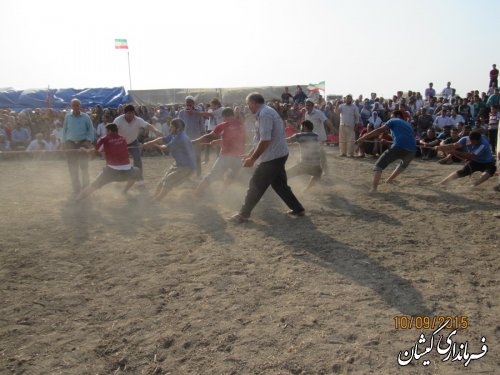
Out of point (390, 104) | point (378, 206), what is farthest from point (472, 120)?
point (378, 206)

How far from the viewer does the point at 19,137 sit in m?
17.1

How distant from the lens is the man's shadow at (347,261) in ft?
14.4

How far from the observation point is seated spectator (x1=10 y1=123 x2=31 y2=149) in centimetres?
1698

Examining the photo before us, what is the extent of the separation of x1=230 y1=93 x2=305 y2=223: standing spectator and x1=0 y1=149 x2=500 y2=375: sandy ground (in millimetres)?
402

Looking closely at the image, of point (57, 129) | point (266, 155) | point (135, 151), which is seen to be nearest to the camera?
point (266, 155)

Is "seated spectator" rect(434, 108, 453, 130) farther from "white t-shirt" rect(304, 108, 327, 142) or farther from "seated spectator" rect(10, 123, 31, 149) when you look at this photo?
"seated spectator" rect(10, 123, 31, 149)

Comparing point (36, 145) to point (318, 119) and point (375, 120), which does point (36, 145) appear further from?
point (375, 120)

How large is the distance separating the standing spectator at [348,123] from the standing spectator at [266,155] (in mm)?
8399

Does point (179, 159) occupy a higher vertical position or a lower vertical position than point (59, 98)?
lower

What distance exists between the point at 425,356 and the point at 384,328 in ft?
1.46

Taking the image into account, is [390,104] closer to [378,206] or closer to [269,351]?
[378,206]

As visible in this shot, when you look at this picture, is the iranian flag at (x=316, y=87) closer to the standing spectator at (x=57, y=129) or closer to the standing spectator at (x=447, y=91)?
the standing spectator at (x=447, y=91)

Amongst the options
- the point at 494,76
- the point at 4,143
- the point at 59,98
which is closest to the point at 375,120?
the point at 494,76

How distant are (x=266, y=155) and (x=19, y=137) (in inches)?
513
